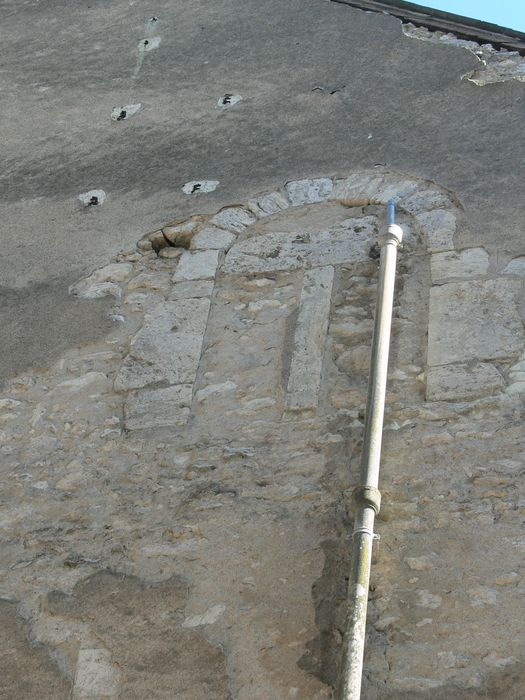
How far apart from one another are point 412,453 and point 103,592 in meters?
1.15

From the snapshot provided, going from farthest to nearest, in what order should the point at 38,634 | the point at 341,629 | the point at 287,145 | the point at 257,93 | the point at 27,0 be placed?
the point at 27,0, the point at 257,93, the point at 287,145, the point at 38,634, the point at 341,629

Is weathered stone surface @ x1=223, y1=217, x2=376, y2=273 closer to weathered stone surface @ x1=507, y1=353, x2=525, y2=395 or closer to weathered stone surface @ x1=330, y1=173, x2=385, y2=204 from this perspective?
weathered stone surface @ x1=330, y1=173, x2=385, y2=204

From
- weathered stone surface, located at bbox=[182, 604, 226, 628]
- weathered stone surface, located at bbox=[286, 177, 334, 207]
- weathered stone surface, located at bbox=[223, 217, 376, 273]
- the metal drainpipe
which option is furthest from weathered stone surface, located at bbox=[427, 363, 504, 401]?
weathered stone surface, located at bbox=[286, 177, 334, 207]

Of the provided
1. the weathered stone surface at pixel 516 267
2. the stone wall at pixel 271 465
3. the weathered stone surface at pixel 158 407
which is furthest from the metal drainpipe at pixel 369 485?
the weathered stone surface at pixel 158 407

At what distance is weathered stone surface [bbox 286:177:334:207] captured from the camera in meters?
5.75

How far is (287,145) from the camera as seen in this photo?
240 inches

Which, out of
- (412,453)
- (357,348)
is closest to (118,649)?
(412,453)

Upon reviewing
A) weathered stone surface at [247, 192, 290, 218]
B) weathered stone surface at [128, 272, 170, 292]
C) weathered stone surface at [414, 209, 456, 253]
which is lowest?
weathered stone surface at [128, 272, 170, 292]

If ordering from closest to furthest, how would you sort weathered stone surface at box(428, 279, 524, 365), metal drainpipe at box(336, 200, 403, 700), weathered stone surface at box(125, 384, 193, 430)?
metal drainpipe at box(336, 200, 403, 700) → weathered stone surface at box(428, 279, 524, 365) → weathered stone surface at box(125, 384, 193, 430)

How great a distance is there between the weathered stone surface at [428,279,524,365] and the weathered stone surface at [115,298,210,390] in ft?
3.14

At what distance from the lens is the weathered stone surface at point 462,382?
14.9 feet

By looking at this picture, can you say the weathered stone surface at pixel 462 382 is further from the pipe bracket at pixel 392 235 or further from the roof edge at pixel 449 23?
the roof edge at pixel 449 23

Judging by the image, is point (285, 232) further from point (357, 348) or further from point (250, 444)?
point (250, 444)

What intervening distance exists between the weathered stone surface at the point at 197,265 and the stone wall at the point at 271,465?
0.5 inches
